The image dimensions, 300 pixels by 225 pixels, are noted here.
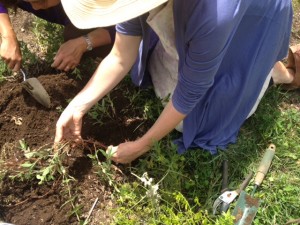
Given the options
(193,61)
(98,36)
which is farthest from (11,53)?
(193,61)

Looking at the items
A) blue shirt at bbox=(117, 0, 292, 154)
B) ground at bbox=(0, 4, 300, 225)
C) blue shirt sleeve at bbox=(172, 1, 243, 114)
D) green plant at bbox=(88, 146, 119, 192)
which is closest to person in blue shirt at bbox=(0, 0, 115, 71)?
ground at bbox=(0, 4, 300, 225)

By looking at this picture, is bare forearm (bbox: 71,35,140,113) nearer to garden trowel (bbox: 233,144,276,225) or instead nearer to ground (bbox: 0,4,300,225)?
ground (bbox: 0,4,300,225)

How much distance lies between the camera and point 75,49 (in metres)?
2.44

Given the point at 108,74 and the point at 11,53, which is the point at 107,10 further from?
the point at 11,53

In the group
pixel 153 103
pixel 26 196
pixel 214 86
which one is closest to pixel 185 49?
pixel 214 86

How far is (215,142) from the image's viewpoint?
2.30 meters

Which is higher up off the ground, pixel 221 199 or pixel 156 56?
pixel 156 56

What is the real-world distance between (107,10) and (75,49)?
1.34 meters

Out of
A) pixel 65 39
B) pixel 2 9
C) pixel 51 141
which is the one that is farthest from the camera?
pixel 65 39

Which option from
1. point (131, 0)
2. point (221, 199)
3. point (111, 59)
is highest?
point (131, 0)

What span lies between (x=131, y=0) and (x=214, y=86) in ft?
3.58

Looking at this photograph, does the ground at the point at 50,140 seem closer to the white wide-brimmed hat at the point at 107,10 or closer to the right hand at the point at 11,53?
the right hand at the point at 11,53

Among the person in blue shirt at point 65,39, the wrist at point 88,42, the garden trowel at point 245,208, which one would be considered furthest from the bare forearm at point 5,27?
the garden trowel at point 245,208

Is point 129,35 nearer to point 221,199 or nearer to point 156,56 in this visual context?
point 156,56
